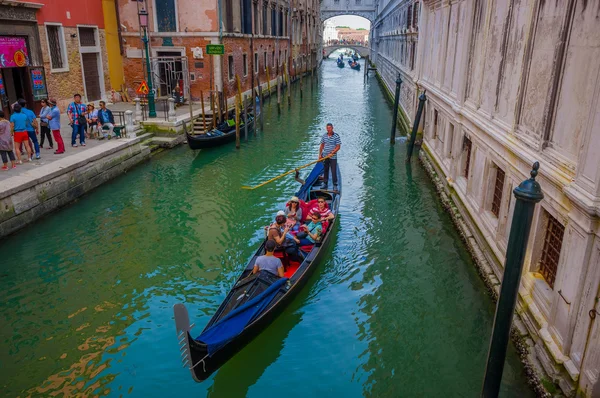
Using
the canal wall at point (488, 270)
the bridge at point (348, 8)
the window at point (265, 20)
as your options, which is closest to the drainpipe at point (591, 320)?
the canal wall at point (488, 270)

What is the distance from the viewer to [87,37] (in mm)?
17672

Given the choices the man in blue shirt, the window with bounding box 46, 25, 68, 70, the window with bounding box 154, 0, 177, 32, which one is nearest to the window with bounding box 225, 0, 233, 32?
the window with bounding box 154, 0, 177, 32

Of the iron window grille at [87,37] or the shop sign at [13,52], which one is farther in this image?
the iron window grille at [87,37]

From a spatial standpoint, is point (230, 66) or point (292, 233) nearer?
point (292, 233)

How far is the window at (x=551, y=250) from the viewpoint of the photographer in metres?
5.03

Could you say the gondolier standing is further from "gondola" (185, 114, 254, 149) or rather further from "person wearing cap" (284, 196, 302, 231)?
"gondola" (185, 114, 254, 149)

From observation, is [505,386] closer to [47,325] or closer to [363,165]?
[47,325]

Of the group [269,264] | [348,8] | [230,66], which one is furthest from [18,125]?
[348,8]

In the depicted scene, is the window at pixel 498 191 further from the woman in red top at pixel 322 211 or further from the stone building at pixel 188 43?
the stone building at pixel 188 43

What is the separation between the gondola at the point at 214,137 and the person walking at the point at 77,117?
9.99ft

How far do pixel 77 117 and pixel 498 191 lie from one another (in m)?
10.1

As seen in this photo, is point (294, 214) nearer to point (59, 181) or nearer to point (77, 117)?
point (59, 181)

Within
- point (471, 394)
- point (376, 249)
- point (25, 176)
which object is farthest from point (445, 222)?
point (25, 176)

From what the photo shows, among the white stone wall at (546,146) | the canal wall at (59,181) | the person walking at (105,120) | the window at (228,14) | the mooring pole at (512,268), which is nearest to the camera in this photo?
the mooring pole at (512,268)
